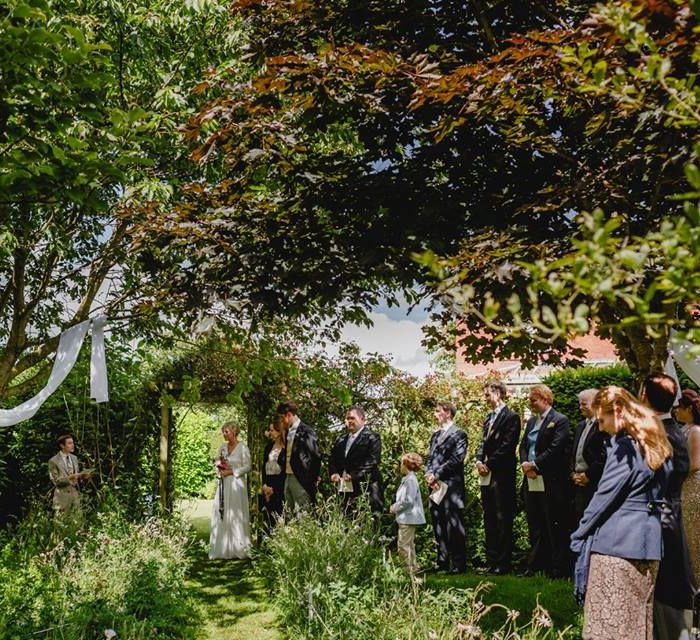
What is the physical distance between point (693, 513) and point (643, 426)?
1.61 m

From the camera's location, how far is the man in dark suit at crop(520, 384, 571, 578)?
6547 mm

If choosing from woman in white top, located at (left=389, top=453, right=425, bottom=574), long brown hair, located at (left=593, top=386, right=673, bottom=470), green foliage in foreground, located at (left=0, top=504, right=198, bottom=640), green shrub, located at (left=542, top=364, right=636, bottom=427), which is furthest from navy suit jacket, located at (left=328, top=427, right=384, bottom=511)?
long brown hair, located at (left=593, top=386, right=673, bottom=470)

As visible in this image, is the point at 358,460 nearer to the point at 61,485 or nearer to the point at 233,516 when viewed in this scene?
the point at 233,516

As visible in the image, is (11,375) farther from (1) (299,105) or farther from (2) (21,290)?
(1) (299,105)

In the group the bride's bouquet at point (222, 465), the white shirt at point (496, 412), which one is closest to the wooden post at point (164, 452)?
the bride's bouquet at point (222, 465)

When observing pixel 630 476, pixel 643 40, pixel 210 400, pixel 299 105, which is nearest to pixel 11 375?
pixel 210 400

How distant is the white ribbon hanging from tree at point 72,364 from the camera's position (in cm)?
663

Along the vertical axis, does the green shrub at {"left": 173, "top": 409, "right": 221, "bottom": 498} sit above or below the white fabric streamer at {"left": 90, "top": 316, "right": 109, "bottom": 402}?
below

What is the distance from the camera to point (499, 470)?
7074mm

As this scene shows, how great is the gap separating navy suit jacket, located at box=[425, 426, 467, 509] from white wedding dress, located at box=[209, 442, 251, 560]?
9.09ft

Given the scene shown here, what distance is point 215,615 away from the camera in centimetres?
586

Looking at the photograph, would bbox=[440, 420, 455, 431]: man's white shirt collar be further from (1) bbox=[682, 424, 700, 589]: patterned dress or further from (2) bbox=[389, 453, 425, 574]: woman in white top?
(1) bbox=[682, 424, 700, 589]: patterned dress

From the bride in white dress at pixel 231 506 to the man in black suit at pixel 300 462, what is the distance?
41.0 inches

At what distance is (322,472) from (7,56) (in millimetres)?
7015
